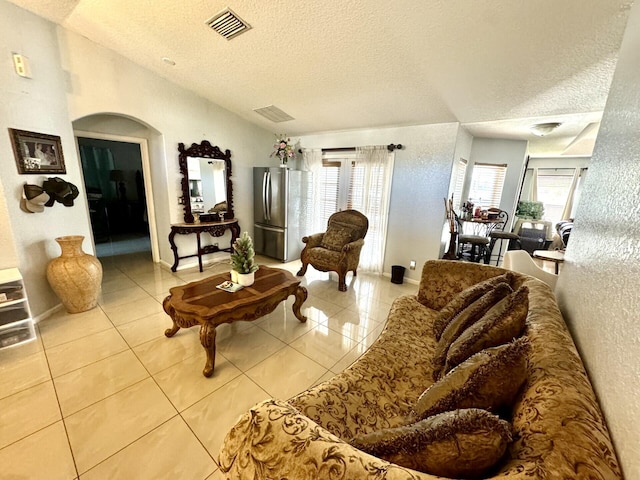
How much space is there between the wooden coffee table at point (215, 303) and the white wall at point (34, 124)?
5.00ft

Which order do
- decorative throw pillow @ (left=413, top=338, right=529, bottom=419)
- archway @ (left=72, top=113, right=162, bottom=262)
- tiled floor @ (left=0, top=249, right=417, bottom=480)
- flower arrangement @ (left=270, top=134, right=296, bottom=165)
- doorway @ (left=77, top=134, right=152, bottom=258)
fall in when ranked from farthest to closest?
doorway @ (left=77, top=134, right=152, bottom=258)
archway @ (left=72, top=113, right=162, bottom=262)
flower arrangement @ (left=270, top=134, right=296, bottom=165)
tiled floor @ (left=0, top=249, right=417, bottom=480)
decorative throw pillow @ (left=413, top=338, right=529, bottom=419)

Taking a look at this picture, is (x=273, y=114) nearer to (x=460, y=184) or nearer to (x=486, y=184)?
(x=460, y=184)

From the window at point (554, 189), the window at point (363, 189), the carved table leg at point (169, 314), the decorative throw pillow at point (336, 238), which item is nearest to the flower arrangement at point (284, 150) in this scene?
the window at point (363, 189)

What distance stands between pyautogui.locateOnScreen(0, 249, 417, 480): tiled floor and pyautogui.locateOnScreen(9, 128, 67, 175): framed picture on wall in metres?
1.52

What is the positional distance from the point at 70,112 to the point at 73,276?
185cm

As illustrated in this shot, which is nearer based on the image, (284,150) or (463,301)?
(463,301)

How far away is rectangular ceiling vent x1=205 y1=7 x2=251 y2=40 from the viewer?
85.4 inches

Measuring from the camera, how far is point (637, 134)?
0.98 metres

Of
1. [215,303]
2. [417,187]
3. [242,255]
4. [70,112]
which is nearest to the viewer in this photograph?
[215,303]

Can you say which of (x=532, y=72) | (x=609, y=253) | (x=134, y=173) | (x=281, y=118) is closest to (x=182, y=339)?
(x=609, y=253)

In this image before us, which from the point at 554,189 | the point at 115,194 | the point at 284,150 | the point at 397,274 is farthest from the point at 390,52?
the point at 554,189

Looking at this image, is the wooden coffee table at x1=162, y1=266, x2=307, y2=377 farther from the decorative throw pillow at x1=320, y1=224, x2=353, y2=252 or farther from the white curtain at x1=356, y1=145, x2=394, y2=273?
the white curtain at x1=356, y1=145, x2=394, y2=273

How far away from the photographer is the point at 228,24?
7.46ft

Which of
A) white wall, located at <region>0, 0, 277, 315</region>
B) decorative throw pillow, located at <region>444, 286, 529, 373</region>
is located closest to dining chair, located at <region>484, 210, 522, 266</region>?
decorative throw pillow, located at <region>444, 286, 529, 373</region>
